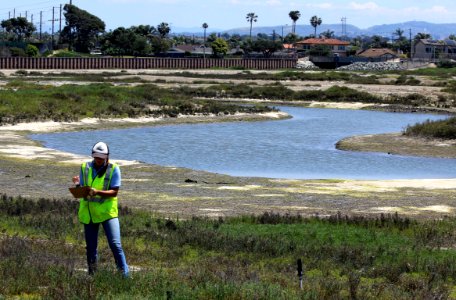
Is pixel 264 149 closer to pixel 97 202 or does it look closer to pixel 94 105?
pixel 94 105

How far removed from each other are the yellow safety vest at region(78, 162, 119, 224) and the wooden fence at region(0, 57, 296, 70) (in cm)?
12374

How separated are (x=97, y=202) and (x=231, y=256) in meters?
4.57

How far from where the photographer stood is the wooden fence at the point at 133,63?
136375 mm

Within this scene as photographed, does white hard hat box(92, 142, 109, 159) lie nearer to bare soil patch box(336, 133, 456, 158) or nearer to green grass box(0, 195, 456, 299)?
green grass box(0, 195, 456, 299)

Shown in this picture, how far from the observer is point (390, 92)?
300ft

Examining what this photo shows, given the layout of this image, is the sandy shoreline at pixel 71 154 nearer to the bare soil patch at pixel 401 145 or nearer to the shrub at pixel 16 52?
the bare soil patch at pixel 401 145

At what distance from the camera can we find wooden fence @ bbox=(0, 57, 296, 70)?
136m

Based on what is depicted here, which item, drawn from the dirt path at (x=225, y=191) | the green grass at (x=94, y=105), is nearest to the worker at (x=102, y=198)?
the dirt path at (x=225, y=191)

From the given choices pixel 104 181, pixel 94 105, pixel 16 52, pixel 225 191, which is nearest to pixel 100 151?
pixel 104 181

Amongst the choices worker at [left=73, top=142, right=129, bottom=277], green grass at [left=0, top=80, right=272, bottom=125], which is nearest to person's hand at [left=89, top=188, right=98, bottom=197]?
worker at [left=73, top=142, right=129, bottom=277]

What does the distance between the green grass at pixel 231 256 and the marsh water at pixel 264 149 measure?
15.4m

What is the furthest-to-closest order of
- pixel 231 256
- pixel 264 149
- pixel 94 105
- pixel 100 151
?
1. pixel 94 105
2. pixel 264 149
3. pixel 231 256
4. pixel 100 151

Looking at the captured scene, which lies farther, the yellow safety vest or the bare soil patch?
the bare soil patch

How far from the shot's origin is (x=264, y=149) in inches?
1880
